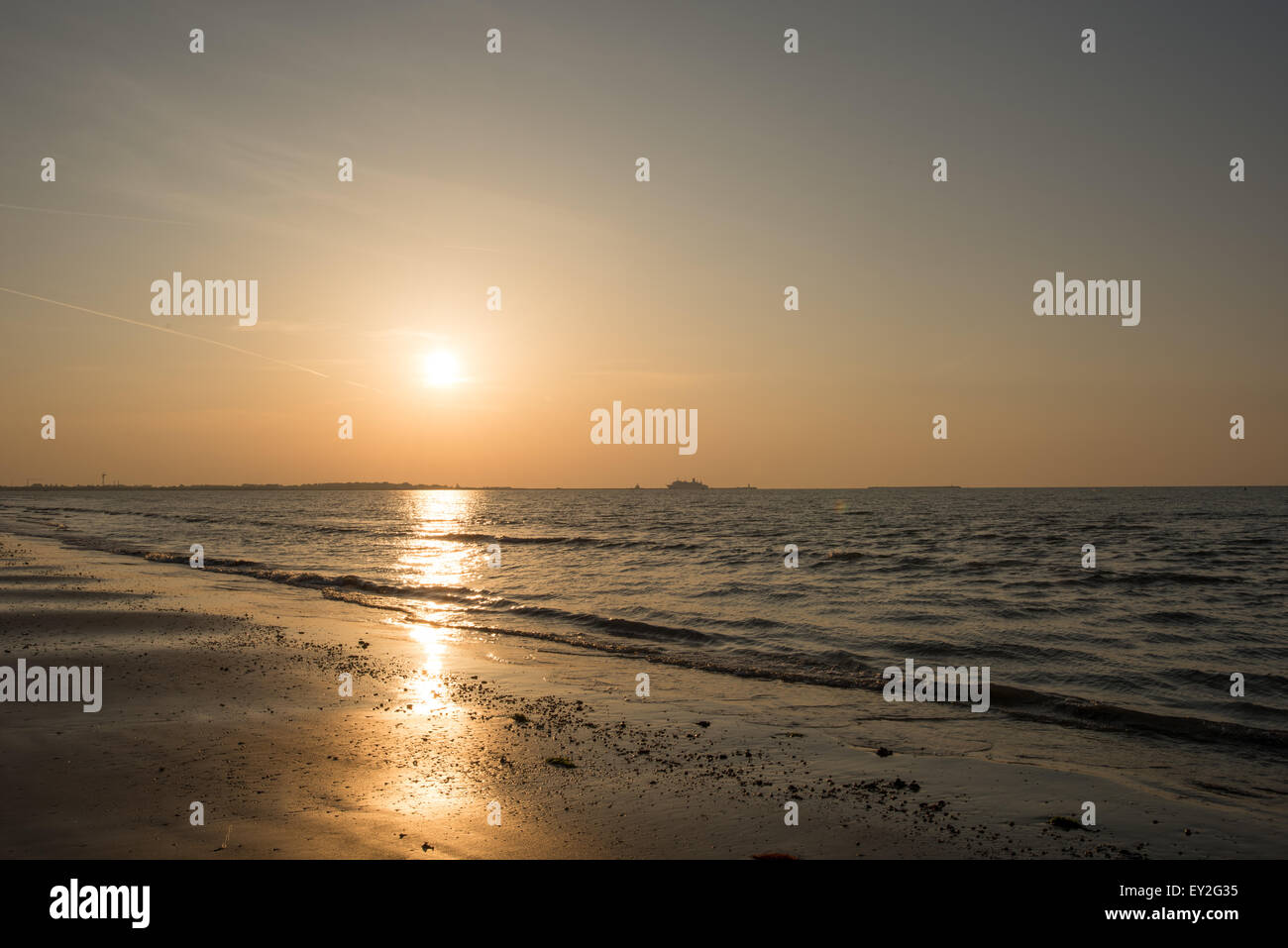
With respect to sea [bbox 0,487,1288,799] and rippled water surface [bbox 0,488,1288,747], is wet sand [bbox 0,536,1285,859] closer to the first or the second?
sea [bbox 0,487,1288,799]

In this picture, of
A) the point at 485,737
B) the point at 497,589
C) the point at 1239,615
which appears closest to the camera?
the point at 485,737

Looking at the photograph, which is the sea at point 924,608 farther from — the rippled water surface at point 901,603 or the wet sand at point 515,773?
the wet sand at point 515,773

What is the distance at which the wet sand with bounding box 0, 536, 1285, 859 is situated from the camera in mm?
6914

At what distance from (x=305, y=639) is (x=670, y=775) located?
12.0 m

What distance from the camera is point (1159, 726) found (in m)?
12.6

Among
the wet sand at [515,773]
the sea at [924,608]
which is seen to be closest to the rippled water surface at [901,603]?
the sea at [924,608]

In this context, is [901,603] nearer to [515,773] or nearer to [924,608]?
[924,608]

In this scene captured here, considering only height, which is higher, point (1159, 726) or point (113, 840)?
point (113, 840)

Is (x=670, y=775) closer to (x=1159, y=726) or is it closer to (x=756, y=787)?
(x=756, y=787)

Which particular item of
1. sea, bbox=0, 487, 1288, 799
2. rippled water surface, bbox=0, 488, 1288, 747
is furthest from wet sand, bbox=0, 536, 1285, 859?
rippled water surface, bbox=0, 488, 1288, 747

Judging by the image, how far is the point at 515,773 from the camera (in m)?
8.83
